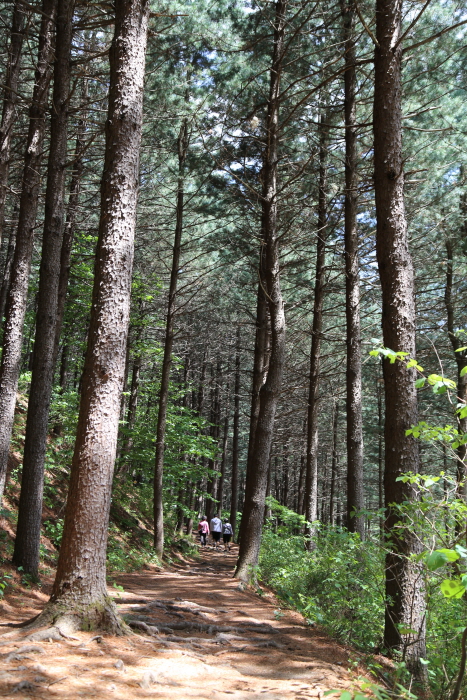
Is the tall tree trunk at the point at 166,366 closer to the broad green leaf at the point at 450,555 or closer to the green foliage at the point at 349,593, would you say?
the green foliage at the point at 349,593

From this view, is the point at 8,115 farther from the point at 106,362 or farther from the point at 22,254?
the point at 106,362

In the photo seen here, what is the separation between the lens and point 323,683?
3.66 metres

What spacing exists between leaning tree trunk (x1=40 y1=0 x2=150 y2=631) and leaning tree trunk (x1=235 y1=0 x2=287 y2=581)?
14.3 ft

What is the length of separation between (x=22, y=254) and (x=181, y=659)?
703 cm

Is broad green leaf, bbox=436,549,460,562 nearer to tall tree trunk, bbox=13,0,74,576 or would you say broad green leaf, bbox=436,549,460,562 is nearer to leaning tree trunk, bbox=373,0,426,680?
leaning tree trunk, bbox=373,0,426,680

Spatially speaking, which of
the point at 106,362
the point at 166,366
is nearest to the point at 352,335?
the point at 166,366

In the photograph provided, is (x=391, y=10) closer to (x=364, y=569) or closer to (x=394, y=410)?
(x=394, y=410)

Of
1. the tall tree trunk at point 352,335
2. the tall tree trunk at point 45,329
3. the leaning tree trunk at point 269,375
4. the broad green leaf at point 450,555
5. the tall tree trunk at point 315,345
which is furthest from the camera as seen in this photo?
the tall tree trunk at point 315,345

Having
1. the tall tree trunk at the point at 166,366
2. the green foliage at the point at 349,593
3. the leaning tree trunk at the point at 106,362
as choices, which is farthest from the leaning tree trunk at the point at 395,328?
the tall tree trunk at the point at 166,366

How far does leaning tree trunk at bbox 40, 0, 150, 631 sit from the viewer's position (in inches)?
168

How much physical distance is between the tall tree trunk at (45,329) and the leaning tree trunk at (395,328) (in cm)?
488

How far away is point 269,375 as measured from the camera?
9406 mm

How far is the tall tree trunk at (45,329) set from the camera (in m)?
7.58

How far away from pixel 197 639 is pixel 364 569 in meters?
2.24
